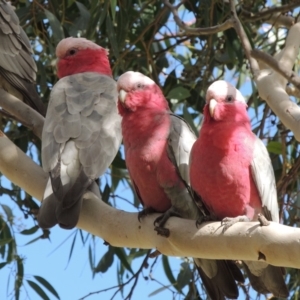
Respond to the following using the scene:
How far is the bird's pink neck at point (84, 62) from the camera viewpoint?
3551 mm

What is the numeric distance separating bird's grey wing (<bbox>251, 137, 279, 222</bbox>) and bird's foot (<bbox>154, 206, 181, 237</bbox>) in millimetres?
284

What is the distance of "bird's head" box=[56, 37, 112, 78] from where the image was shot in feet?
11.7

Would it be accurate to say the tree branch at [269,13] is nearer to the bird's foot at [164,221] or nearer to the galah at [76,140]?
the galah at [76,140]

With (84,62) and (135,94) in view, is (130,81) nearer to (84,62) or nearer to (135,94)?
(135,94)

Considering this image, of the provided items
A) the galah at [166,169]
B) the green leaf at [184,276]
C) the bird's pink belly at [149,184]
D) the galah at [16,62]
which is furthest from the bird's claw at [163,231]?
the green leaf at [184,276]

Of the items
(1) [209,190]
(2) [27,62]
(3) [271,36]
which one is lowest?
(1) [209,190]

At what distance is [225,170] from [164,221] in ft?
0.89

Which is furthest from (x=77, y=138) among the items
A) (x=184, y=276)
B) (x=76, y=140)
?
(x=184, y=276)

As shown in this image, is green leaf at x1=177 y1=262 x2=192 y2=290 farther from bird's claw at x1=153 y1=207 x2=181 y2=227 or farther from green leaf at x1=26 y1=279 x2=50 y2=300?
bird's claw at x1=153 y1=207 x2=181 y2=227

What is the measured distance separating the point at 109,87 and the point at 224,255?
3.99 ft

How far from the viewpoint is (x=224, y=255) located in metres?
2.26

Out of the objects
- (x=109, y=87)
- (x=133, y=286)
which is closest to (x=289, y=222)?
(x=133, y=286)

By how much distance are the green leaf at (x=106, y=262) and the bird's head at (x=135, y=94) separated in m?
1.33

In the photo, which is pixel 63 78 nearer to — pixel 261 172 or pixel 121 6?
pixel 121 6
